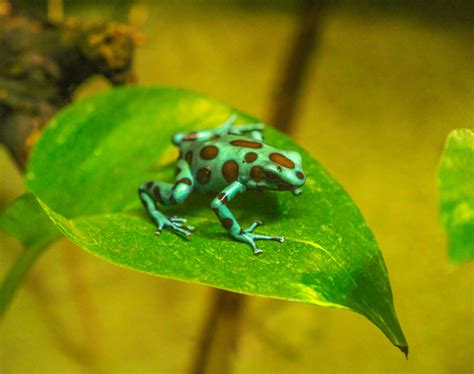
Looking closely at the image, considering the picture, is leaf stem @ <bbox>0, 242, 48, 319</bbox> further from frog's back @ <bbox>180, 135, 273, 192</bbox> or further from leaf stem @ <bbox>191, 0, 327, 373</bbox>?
leaf stem @ <bbox>191, 0, 327, 373</bbox>

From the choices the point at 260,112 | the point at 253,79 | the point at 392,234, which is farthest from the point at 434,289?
the point at 253,79

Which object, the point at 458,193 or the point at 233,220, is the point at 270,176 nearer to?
the point at 233,220

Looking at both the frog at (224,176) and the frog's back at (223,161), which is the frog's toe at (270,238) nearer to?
the frog at (224,176)

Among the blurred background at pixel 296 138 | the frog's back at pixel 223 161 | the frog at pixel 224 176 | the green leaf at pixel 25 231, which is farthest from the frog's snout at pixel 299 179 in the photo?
the blurred background at pixel 296 138

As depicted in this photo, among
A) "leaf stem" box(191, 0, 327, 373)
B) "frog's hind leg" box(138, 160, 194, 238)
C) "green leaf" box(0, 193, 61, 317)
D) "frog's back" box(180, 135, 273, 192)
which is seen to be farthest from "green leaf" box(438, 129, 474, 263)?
"leaf stem" box(191, 0, 327, 373)

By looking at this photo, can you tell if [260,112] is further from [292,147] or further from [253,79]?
[292,147]

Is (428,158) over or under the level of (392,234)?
over
